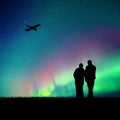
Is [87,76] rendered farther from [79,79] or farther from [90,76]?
[79,79]

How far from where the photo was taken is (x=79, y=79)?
1872 cm

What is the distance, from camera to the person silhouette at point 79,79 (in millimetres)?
18384

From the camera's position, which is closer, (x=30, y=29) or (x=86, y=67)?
(x=86, y=67)

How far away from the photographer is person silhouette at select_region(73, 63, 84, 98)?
60.3ft

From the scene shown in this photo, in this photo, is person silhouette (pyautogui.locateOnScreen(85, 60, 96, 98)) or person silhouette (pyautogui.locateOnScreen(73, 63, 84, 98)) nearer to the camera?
person silhouette (pyautogui.locateOnScreen(85, 60, 96, 98))

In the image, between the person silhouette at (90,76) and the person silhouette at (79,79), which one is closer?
the person silhouette at (90,76)

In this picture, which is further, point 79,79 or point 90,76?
point 79,79

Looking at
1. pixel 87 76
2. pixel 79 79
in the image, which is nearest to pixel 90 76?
pixel 87 76
